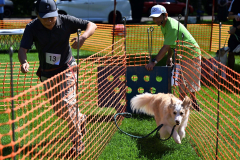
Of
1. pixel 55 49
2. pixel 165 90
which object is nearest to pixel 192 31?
pixel 165 90

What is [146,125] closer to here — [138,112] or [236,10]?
[138,112]

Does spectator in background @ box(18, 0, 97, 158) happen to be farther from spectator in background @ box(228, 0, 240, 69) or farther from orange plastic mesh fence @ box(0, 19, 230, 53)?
orange plastic mesh fence @ box(0, 19, 230, 53)

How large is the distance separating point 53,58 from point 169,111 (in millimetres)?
1639

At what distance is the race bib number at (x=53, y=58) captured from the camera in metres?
3.83

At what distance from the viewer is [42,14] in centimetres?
352

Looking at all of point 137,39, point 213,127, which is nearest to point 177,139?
point 213,127

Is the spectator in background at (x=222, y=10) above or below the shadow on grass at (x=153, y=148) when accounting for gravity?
above

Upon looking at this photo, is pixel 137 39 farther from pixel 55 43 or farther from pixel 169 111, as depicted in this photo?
pixel 55 43

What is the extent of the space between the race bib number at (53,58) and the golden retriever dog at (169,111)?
4.93ft

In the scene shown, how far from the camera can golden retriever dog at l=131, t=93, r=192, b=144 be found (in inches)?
159

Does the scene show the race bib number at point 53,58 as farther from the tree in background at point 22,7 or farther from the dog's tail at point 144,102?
the tree in background at point 22,7

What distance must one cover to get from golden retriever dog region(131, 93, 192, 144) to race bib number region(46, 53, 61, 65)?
4.93ft

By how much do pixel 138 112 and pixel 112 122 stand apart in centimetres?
67

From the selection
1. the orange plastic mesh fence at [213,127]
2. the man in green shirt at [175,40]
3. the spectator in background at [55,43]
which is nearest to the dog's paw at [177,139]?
the orange plastic mesh fence at [213,127]
